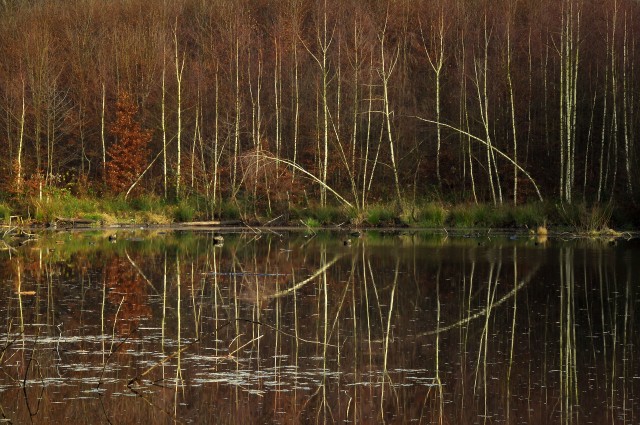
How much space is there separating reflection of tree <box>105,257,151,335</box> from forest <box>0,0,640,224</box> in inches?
750

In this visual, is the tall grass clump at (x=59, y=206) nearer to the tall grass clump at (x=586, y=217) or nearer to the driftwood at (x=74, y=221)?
the driftwood at (x=74, y=221)

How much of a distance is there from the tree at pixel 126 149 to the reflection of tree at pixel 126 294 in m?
23.0

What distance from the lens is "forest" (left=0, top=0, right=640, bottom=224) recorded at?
46.4 metres

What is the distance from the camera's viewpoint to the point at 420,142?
1975 inches

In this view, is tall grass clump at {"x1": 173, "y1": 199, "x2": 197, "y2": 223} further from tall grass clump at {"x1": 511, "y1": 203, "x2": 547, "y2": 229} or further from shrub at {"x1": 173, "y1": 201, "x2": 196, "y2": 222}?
tall grass clump at {"x1": 511, "y1": 203, "x2": 547, "y2": 229}

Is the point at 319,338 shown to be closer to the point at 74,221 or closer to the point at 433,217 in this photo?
the point at 433,217

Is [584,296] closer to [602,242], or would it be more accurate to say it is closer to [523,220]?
[602,242]

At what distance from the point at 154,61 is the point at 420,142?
43.8ft

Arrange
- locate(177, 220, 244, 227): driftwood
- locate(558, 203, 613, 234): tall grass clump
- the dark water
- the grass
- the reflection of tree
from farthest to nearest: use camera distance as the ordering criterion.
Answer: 1. locate(177, 220, 244, 227): driftwood
2. the grass
3. locate(558, 203, 613, 234): tall grass clump
4. the reflection of tree
5. the dark water

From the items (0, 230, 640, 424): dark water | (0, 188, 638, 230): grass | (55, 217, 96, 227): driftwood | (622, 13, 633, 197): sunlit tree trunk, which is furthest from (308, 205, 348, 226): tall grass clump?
(0, 230, 640, 424): dark water

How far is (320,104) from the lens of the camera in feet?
176

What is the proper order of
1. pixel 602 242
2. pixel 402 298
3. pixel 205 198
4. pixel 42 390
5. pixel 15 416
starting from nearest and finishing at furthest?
pixel 15 416 < pixel 42 390 < pixel 402 298 < pixel 602 242 < pixel 205 198

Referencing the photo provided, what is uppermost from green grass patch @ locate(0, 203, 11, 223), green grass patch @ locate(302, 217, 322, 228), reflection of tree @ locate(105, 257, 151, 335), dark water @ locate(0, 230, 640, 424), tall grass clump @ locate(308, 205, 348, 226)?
green grass patch @ locate(0, 203, 11, 223)

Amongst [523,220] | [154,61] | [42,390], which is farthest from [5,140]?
[42,390]
